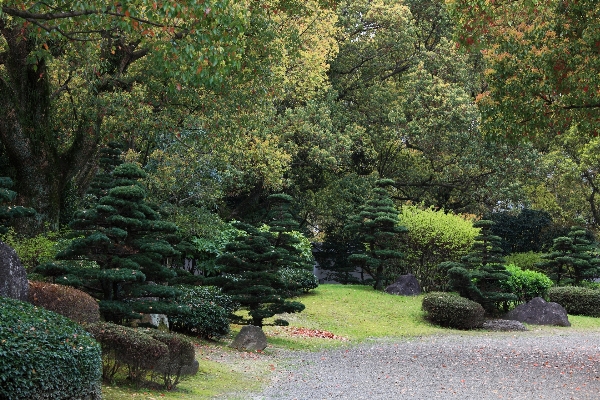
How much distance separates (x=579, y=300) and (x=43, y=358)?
1954 cm

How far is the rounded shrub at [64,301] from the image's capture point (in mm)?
8547

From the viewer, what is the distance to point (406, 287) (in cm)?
2195

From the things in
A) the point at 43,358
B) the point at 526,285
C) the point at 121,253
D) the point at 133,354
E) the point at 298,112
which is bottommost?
the point at 133,354

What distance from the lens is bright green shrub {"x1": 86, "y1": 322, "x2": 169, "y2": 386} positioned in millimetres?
7859

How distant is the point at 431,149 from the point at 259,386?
19.0 meters

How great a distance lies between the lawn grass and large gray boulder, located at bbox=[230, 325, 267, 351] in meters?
0.19

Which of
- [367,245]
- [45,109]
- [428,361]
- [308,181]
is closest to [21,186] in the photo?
[45,109]

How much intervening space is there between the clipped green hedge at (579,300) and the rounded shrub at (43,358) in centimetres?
1855

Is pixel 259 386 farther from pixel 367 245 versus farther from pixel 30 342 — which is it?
pixel 367 245

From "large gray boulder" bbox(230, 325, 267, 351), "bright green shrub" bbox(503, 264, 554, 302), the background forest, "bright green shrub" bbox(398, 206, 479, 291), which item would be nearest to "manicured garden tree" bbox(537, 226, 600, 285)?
"bright green shrub" bbox(503, 264, 554, 302)

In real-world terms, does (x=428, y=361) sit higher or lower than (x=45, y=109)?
lower

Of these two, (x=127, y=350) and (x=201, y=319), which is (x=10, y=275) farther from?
(x=201, y=319)

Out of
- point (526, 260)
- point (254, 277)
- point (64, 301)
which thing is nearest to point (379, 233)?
point (526, 260)

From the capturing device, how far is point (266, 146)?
22297mm
